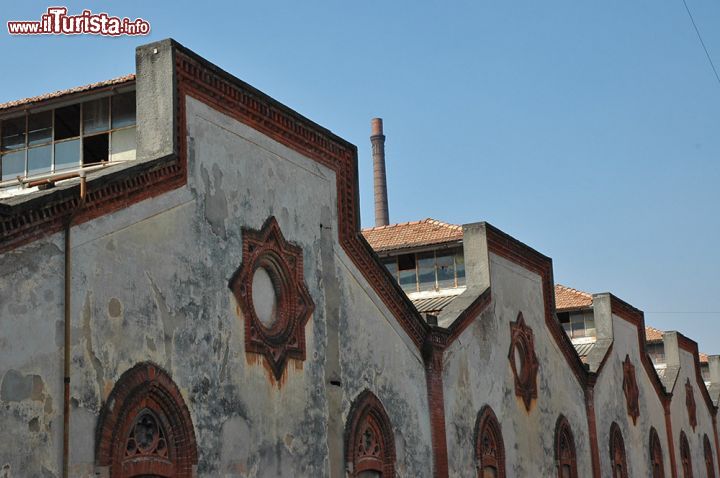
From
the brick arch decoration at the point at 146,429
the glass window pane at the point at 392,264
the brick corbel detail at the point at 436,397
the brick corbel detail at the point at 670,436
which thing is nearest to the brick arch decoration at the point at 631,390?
the brick corbel detail at the point at 670,436

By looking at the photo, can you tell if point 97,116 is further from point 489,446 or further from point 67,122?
point 489,446

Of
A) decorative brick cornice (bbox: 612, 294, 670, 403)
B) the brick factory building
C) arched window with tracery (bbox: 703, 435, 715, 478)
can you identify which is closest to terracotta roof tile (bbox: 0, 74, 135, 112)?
the brick factory building

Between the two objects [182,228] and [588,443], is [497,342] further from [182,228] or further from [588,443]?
[182,228]

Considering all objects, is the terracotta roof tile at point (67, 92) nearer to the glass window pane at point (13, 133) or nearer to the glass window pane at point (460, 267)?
the glass window pane at point (13, 133)

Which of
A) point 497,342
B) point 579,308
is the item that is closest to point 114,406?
point 497,342

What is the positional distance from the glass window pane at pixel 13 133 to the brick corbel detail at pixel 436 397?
8.03 m

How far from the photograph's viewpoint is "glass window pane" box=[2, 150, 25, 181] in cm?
1670

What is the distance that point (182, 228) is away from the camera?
13.9 meters

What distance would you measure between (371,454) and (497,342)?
19.3 ft

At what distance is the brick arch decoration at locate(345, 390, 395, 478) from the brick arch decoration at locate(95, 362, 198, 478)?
4.17 metres

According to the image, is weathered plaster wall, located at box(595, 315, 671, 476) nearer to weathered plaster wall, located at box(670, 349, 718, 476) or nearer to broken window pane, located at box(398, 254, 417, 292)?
weathered plaster wall, located at box(670, 349, 718, 476)

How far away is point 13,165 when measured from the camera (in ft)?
55.4

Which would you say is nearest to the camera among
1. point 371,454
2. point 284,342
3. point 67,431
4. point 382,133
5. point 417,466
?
point 67,431

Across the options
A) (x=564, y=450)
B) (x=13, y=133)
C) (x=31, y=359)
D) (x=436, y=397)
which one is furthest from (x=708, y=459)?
(x=31, y=359)
